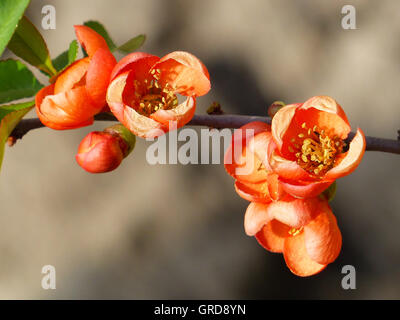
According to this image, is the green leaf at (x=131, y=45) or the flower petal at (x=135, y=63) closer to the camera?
the flower petal at (x=135, y=63)

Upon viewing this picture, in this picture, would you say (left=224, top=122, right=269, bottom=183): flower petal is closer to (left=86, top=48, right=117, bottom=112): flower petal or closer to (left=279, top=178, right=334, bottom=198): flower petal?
(left=279, top=178, right=334, bottom=198): flower petal

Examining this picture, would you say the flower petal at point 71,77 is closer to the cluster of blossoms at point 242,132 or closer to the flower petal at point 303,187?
the cluster of blossoms at point 242,132

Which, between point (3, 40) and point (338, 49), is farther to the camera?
point (338, 49)

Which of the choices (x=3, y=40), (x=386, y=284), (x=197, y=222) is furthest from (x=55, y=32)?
(x=386, y=284)

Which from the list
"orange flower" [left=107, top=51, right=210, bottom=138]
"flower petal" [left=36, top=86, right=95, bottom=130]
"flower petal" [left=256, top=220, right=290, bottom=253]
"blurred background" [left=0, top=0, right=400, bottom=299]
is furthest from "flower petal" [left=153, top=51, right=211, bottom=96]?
"blurred background" [left=0, top=0, right=400, bottom=299]

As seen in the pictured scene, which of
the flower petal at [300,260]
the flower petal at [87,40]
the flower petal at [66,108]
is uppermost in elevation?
the flower petal at [87,40]

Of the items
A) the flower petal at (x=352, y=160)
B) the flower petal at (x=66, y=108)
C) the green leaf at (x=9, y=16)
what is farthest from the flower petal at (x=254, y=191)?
the green leaf at (x=9, y=16)
